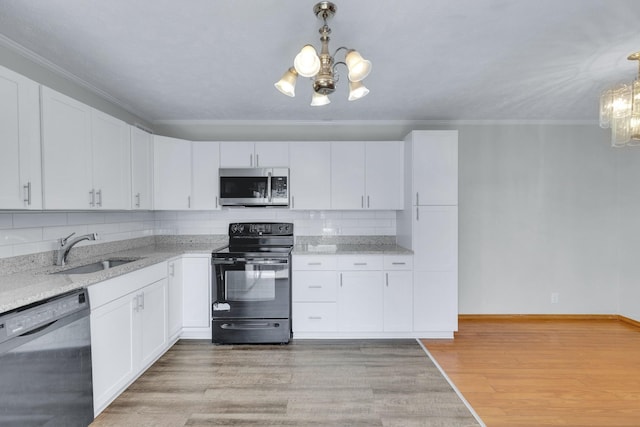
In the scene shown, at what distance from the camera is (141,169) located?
11.0ft

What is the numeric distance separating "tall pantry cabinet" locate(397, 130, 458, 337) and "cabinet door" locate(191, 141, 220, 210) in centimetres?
224

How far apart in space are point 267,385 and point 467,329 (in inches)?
96.2

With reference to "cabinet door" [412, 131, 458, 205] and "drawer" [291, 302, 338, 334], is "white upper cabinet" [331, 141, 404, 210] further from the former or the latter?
"drawer" [291, 302, 338, 334]

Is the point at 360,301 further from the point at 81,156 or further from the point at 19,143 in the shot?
the point at 19,143

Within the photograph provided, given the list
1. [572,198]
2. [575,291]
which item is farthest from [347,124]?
[575,291]

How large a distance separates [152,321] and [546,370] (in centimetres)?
344

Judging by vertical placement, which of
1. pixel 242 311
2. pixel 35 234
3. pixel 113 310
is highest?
pixel 35 234

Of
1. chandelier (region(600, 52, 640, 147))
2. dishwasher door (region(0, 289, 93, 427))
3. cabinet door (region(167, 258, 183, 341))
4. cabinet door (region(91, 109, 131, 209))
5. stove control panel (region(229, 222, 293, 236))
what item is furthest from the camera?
stove control panel (region(229, 222, 293, 236))

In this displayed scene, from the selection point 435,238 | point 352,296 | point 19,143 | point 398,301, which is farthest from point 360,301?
point 19,143

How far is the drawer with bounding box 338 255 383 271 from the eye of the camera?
3436 mm

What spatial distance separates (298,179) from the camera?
3754 mm

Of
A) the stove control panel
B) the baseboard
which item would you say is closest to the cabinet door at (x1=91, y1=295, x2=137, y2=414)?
the stove control panel

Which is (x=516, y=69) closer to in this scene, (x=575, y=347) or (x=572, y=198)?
(x=572, y=198)

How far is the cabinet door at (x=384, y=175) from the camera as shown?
12.3 ft
